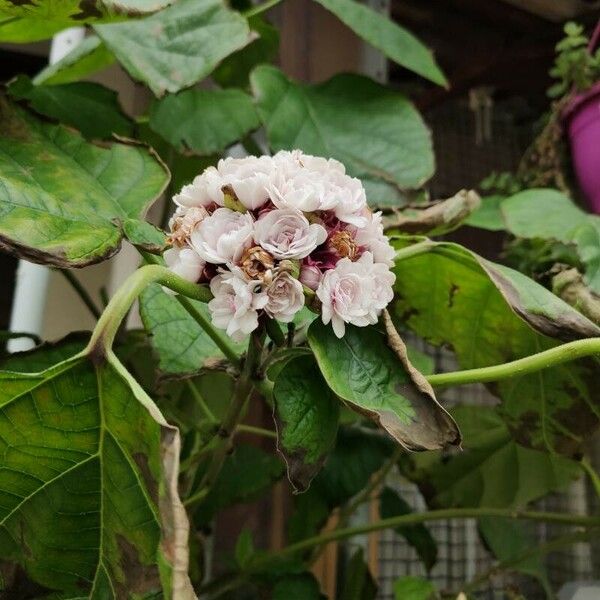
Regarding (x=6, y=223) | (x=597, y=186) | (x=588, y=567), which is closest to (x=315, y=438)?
(x=6, y=223)

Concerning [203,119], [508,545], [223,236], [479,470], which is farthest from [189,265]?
[508,545]

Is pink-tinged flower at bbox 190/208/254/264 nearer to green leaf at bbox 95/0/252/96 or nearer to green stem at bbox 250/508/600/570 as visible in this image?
green leaf at bbox 95/0/252/96

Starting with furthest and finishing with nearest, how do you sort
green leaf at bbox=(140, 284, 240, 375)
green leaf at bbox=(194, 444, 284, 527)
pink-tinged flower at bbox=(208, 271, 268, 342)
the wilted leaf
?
green leaf at bbox=(194, 444, 284, 527) → the wilted leaf → green leaf at bbox=(140, 284, 240, 375) → pink-tinged flower at bbox=(208, 271, 268, 342)

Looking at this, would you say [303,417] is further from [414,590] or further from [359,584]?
[359,584]

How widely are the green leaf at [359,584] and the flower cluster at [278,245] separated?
0.51m

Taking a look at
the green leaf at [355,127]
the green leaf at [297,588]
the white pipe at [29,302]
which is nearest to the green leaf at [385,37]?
the green leaf at [355,127]

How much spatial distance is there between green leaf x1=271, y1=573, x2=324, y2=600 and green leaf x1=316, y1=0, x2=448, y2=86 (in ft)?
1.85

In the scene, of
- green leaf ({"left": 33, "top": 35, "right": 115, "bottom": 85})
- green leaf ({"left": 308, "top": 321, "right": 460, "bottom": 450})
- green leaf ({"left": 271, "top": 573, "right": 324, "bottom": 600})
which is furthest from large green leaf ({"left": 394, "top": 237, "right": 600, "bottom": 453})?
green leaf ({"left": 33, "top": 35, "right": 115, "bottom": 85})

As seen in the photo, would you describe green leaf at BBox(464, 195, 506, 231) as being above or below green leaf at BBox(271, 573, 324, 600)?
above

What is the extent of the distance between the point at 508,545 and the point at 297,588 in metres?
0.32

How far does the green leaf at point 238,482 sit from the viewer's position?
854mm

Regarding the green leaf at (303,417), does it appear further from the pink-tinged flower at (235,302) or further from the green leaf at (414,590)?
the green leaf at (414,590)

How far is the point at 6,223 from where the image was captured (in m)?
0.42

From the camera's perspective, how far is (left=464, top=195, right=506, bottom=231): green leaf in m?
0.82
